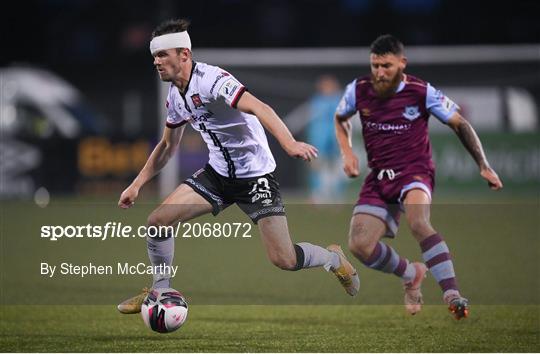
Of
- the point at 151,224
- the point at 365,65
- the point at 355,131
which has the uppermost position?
the point at 365,65

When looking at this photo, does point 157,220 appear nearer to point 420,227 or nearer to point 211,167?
point 211,167

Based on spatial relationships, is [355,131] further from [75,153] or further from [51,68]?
[51,68]

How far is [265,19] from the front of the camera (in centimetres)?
2284

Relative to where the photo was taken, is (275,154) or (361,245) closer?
(361,245)

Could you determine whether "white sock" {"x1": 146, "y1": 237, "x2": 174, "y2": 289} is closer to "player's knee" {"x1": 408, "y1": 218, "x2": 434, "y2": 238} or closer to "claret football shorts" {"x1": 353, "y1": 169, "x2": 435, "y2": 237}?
"claret football shorts" {"x1": 353, "y1": 169, "x2": 435, "y2": 237}

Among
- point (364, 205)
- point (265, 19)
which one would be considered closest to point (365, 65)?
point (265, 19)

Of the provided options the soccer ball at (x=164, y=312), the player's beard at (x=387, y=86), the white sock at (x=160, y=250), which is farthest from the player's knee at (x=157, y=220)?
the player's beard at (x=387, y=86)

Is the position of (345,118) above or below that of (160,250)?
above

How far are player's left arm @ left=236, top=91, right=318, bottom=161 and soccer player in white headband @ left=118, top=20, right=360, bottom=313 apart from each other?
0.85ft

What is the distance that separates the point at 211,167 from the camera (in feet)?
24.9

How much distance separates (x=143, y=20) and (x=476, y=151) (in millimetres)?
16378

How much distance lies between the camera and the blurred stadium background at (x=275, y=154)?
797cm

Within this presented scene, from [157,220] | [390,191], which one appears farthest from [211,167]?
[390,191]

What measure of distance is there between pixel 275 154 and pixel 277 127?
10430mm
